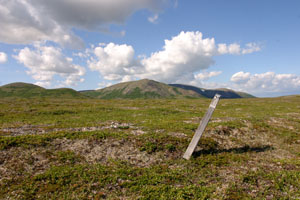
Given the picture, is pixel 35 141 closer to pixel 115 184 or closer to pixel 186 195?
pixel 115 184

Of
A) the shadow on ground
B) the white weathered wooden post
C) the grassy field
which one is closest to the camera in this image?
the grassy field

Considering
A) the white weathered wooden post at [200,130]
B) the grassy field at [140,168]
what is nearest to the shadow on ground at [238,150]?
the grassy field at [140,168]

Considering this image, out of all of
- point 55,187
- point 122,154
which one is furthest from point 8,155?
point 122,154

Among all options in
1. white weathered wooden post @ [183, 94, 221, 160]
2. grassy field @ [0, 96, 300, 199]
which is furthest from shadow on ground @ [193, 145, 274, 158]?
white weathered wooden post @ [183, 94, 221, 160]

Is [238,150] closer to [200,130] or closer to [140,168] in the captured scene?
[200,130]

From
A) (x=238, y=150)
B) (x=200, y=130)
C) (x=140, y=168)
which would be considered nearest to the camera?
(x=140, y=168)

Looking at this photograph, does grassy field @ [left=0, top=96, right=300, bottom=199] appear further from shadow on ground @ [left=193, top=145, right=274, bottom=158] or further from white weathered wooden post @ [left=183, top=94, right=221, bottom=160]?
white weathered wooden post @ [left=183, top=94, right=221, bottom=160]

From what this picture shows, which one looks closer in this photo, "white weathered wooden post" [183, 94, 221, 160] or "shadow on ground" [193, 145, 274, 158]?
"white weathered wooden post" [183, 94, 221, 160]

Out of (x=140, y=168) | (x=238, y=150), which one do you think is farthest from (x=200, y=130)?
(x=238, y=150)

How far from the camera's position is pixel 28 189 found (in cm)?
915

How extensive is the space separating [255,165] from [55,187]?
13878 millimetres

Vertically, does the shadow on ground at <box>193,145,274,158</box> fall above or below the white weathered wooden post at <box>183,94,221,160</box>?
below

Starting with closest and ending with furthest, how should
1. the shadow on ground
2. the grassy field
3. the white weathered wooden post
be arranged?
the grassy field → the white weathered wooden post → the shadow on ground

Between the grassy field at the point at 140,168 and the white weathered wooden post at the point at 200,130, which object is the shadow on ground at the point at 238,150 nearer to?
the grassy field at the point at 140,168
